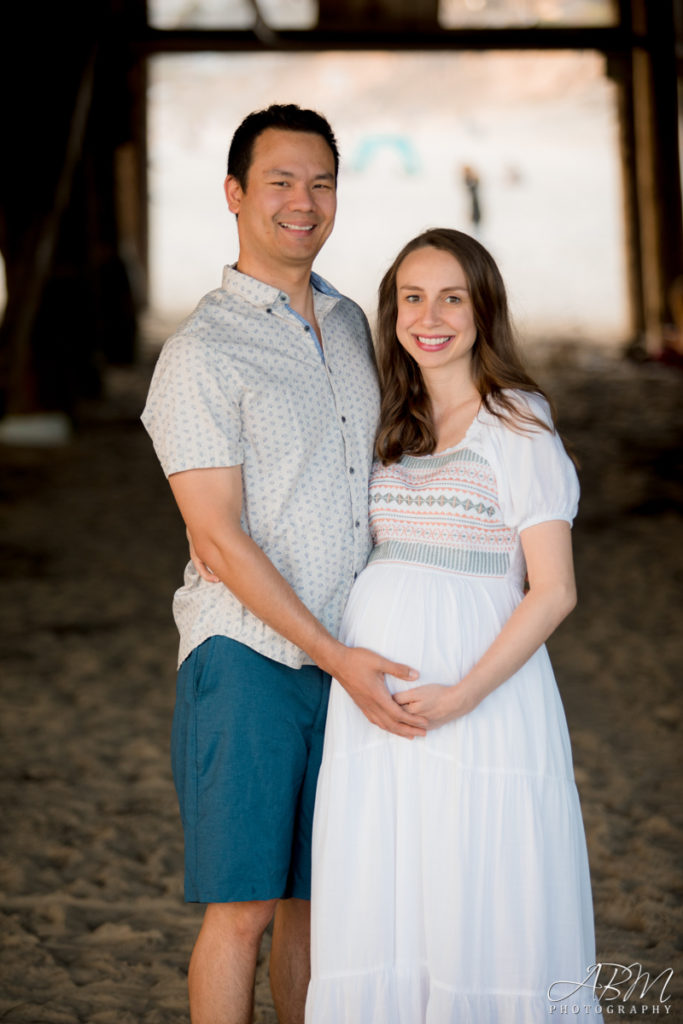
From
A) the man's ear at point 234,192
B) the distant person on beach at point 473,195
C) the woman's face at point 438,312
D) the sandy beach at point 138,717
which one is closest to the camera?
the woman's face at point 438,312

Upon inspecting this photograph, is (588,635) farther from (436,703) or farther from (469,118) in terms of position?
(469,118)

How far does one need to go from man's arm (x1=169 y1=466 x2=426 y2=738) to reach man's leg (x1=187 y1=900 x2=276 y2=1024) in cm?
46

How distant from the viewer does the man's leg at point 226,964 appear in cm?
208

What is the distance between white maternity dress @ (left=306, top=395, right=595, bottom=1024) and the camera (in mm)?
1931

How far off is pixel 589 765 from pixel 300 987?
92.2 inches

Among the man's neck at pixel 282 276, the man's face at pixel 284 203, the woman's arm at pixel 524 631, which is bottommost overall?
the woman's arm at pixel 524 631

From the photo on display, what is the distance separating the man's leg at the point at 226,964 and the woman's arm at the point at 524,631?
517 millimetres

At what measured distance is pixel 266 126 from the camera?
2.24 meters

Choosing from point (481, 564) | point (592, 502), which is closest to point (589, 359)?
point (592, 502)

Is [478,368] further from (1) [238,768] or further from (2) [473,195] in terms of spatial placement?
(2) [473,195]

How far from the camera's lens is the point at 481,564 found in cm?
210

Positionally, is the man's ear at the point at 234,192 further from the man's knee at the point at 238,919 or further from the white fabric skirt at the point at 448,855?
Answer: the man's knee at the point at 238,919

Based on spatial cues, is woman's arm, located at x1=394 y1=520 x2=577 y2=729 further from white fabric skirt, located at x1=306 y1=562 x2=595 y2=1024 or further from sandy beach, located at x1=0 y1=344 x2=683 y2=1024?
sandy beach, located at x1=0 y1=344 x2=683 y2=1024

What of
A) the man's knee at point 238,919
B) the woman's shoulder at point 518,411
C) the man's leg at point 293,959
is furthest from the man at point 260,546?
the woman's shoulder at point 518,411
